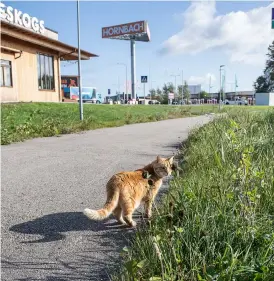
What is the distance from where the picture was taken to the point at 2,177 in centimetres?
605

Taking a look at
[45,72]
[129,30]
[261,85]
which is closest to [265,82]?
[261,85]

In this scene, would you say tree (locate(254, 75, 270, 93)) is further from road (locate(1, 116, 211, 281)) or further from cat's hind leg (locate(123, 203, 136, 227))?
cat's hind leg (locate(123, 203, 136, 227))

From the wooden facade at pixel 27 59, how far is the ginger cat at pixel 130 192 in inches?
853

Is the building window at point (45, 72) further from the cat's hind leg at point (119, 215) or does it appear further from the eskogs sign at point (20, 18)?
the cat's hind leg at point (119, 215)

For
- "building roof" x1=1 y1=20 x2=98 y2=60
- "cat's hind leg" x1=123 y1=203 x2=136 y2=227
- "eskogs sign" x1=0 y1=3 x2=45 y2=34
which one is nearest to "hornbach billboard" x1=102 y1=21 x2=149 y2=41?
"building roof" x1=1 y1=20 x2=98 y2=60

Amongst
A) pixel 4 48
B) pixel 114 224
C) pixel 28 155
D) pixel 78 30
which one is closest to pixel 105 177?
pixel 114 224

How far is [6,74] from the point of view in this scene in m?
24.3

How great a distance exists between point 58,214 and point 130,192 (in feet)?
3.72

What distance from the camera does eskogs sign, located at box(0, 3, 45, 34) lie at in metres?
24.5

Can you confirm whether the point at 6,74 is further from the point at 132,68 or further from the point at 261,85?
the point at 261,85

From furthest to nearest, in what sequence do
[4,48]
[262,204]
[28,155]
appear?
[4,48], [28,155], [262,204]

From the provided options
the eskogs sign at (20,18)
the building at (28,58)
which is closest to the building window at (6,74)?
the building at (28,58)

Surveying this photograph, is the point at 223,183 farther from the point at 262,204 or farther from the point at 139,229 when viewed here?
the point at 139,229

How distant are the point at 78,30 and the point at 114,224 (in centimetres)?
1538
